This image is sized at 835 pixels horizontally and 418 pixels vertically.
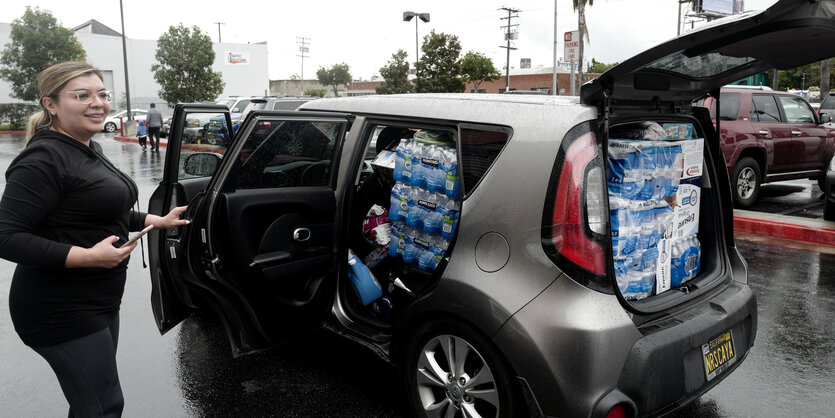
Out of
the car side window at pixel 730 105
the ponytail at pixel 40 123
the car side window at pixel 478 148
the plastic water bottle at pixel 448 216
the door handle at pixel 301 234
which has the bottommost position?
the door handle at pixel 301 234

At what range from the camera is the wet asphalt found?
10.6 ft

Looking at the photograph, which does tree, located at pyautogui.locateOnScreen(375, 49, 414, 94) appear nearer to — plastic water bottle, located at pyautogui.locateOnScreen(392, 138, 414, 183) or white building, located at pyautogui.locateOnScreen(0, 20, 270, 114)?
white building, located at pyautogui.locateOnScreen(0, 20, 270, 114)

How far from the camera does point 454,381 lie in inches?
104

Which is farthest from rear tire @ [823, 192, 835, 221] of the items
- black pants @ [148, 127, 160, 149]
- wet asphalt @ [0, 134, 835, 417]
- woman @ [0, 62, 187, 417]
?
black pants @ [148, 127, 160, 149]

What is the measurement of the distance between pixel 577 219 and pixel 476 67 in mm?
49823

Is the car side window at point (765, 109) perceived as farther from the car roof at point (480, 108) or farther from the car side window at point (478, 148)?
the car side window at point (478, 148)

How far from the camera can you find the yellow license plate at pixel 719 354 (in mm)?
2578

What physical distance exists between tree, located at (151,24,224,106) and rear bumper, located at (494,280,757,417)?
136ft

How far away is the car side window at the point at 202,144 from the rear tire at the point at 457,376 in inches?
80.1

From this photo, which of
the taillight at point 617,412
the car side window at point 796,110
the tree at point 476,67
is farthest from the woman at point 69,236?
the tree at point 476,67

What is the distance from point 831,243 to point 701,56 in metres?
5.70

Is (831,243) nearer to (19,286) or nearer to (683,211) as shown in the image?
(683,211)

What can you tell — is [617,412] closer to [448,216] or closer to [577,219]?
[577,219]

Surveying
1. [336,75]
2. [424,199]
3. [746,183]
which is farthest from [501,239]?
[336,75]
